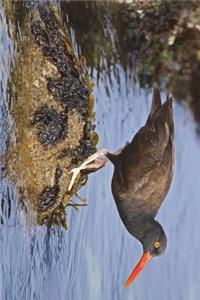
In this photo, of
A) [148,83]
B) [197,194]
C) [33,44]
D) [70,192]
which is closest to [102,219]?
[70,192]

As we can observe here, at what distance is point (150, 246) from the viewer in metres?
1.64

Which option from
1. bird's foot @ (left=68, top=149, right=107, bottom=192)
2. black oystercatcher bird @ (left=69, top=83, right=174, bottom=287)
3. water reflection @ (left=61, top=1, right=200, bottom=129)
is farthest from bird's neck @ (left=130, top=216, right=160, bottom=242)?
water reflection @ (left=61, top=1, right=200, bottom=129)

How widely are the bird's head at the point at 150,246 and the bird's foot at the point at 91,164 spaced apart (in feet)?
0.64

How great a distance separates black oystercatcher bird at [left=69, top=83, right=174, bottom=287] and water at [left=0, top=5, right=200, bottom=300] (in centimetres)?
2

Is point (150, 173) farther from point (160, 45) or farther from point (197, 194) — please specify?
point (160, 45)

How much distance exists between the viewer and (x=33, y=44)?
1.81m

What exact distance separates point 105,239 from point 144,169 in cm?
19

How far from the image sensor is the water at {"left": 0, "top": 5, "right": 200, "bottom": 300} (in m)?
1.64

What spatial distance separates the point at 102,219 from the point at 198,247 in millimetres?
232

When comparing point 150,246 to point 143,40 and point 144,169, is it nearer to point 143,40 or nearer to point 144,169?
point 144,169

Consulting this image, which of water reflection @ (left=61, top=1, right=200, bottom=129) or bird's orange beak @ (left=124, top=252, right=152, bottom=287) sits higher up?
water reflection @ (left=61, top=1, right=200, bottom=129)

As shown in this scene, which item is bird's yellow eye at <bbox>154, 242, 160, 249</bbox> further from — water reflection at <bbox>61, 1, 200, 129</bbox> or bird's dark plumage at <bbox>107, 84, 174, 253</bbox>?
water reflection at <bbox>61, 1, 200, 129</bbox>

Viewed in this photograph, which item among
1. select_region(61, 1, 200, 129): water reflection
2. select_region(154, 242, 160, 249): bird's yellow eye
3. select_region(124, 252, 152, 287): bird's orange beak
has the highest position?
select_region(61, 1, 200, 129): water reflection

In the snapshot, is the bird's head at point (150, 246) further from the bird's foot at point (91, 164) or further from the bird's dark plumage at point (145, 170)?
the bird's foot at point (91, 164)
